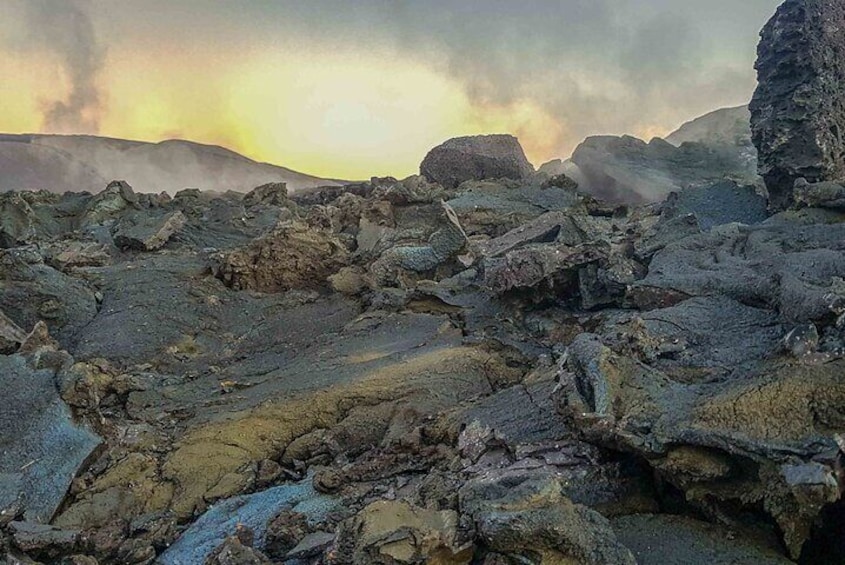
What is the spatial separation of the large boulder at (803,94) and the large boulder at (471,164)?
34.8 feet

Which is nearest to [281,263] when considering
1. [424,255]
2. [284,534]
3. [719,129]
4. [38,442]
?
[424,255]

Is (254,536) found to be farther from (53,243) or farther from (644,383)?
(53,243)

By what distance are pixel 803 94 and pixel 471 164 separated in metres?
11.6

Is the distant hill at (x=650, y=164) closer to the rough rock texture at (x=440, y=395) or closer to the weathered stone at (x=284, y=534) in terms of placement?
the rough rock texture at (x=440, y=395)

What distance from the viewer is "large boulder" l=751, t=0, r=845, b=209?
30.7 feet

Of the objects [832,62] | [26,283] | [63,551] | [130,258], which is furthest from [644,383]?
[130,258]

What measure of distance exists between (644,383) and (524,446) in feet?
2.32

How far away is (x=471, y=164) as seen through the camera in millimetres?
20391

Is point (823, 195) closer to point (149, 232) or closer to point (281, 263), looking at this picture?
point (281, 263)

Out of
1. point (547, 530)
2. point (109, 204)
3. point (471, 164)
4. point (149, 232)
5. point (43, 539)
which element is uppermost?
point (471, 164)

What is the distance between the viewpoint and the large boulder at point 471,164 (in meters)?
20.3

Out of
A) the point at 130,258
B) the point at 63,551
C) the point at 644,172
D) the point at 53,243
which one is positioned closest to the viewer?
the point at 63,551

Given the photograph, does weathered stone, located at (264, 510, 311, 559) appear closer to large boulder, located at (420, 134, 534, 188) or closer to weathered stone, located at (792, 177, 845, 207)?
weathered stone, located at (792, 177, 845, 207)

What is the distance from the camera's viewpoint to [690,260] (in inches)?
269
